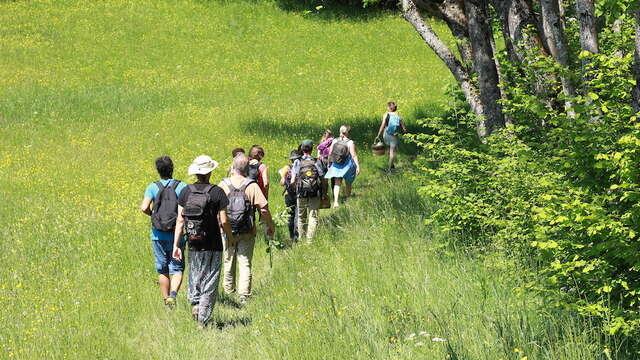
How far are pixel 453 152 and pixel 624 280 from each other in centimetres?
404

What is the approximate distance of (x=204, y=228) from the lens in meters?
8.25

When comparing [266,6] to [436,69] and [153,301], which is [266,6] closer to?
[436,69]

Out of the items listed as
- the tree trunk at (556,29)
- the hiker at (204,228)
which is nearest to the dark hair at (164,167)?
the hiker at (204,228)

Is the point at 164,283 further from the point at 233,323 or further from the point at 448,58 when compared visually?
the point at 448,58

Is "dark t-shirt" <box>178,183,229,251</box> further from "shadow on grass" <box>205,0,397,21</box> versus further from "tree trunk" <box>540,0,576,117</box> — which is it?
"shadow on grass" <box>205,0,397,21</box>

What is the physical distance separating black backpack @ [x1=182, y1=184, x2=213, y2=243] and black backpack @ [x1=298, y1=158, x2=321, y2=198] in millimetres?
4023

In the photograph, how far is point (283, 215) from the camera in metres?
10.9

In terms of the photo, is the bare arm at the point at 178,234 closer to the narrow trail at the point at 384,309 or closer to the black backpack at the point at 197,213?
the black backpack at the point at 197,213

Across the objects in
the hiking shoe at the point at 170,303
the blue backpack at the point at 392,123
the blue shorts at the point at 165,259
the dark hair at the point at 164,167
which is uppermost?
the blue backpack at the point at 392,123

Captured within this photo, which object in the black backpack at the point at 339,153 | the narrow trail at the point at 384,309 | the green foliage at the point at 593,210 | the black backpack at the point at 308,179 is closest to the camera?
the green foliage at the point at 593,210

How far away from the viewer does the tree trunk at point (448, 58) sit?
11500 millimetres

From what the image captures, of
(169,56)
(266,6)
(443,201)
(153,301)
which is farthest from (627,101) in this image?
(266,6)

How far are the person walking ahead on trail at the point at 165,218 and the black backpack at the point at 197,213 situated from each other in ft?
3.41

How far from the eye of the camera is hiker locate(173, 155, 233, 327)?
8203 millimetres
